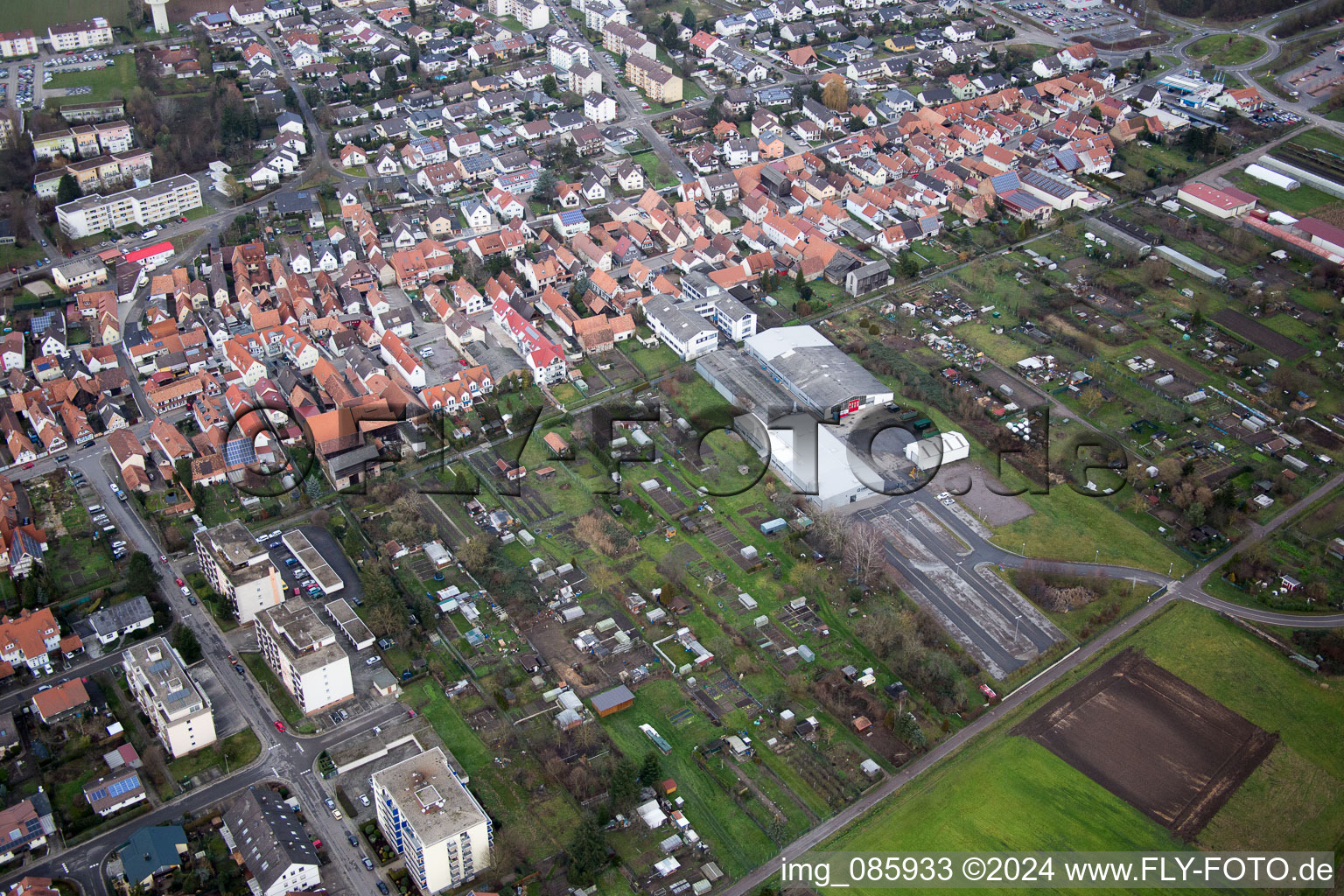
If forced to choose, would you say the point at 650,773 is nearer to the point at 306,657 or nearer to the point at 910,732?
the point at 910,732

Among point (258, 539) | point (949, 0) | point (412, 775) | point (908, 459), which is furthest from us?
point (949, 0)

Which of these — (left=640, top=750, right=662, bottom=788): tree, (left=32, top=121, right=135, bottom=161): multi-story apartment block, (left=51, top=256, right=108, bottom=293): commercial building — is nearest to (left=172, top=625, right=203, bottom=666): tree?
(left=640, top=750, right=662, bottom=788): tree

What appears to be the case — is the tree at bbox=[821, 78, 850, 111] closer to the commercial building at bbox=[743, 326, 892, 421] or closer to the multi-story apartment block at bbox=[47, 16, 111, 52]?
the commercial building at bbox=[743, 326, 892, 421]

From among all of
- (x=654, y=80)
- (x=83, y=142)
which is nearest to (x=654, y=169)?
(x=654, y=80)

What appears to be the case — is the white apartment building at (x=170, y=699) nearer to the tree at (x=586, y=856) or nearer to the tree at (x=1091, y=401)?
the tree at (x=586, y=856)

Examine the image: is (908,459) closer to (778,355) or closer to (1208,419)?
(778,355)

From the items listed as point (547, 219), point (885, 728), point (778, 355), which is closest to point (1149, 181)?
point (778, 355)
